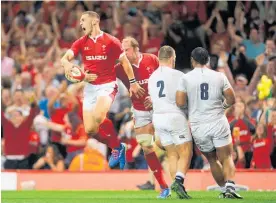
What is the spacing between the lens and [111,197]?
18.0 meters

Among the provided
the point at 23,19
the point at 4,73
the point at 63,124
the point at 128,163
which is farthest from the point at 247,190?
the point at 23,19

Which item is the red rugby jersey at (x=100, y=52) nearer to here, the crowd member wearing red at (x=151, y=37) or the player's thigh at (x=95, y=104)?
the player's thigh at (x=95, y=104)

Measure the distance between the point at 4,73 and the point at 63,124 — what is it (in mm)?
3742

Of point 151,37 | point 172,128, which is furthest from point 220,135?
point 151,37

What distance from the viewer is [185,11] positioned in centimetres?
2678

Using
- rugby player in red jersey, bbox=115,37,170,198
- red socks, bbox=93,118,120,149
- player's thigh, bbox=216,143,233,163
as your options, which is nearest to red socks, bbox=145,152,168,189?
rugby player in red jersey, bbox=115,37,170,198

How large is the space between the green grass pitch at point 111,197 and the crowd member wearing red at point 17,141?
283 centimetres

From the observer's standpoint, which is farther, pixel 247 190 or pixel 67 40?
pixel 67 40

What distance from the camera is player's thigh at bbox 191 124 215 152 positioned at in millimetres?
16203

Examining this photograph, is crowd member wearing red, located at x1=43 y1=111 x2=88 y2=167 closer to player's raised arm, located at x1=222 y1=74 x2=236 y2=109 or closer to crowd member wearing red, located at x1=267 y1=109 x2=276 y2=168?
crowd member wearing red, located at x1=267 y1=109 x2=276 y2=168

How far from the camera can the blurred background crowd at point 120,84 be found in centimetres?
2233

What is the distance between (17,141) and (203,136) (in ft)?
25.1

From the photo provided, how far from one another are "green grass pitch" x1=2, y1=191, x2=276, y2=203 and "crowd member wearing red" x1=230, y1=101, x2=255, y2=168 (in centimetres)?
253

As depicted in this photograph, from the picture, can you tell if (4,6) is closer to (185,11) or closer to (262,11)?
(185,11)
